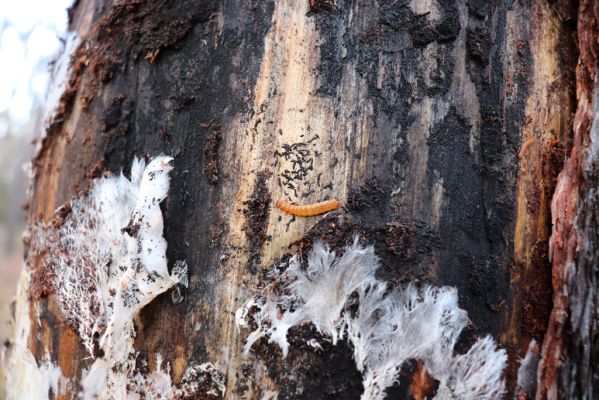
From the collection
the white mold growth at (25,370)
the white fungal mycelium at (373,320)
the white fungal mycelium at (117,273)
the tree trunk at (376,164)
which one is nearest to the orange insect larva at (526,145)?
the tree trunk at (376,164)

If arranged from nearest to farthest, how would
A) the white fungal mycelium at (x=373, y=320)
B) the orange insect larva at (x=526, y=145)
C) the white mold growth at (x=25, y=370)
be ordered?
the white fungal mycelium at (x=373, y=320) < the orange insect larva at (x=526, y=145) < the white mold growth at (x=25, y=370)

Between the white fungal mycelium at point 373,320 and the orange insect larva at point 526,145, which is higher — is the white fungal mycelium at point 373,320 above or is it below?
below

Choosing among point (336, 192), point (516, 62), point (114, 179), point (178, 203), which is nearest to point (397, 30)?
point (516, 62)

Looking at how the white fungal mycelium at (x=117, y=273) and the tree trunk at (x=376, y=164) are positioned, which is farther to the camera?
the white fungal mycelium at (x=117, y=273)

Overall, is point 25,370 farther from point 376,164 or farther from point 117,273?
point 376,164

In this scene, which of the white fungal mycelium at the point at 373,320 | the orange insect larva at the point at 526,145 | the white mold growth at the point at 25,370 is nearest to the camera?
the white fungal mycelium at the point at 373,320

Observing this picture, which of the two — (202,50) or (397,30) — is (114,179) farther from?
(397,30)

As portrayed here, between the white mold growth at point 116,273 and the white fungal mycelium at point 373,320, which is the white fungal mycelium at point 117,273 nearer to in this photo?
the white mold growth at point 116,273
